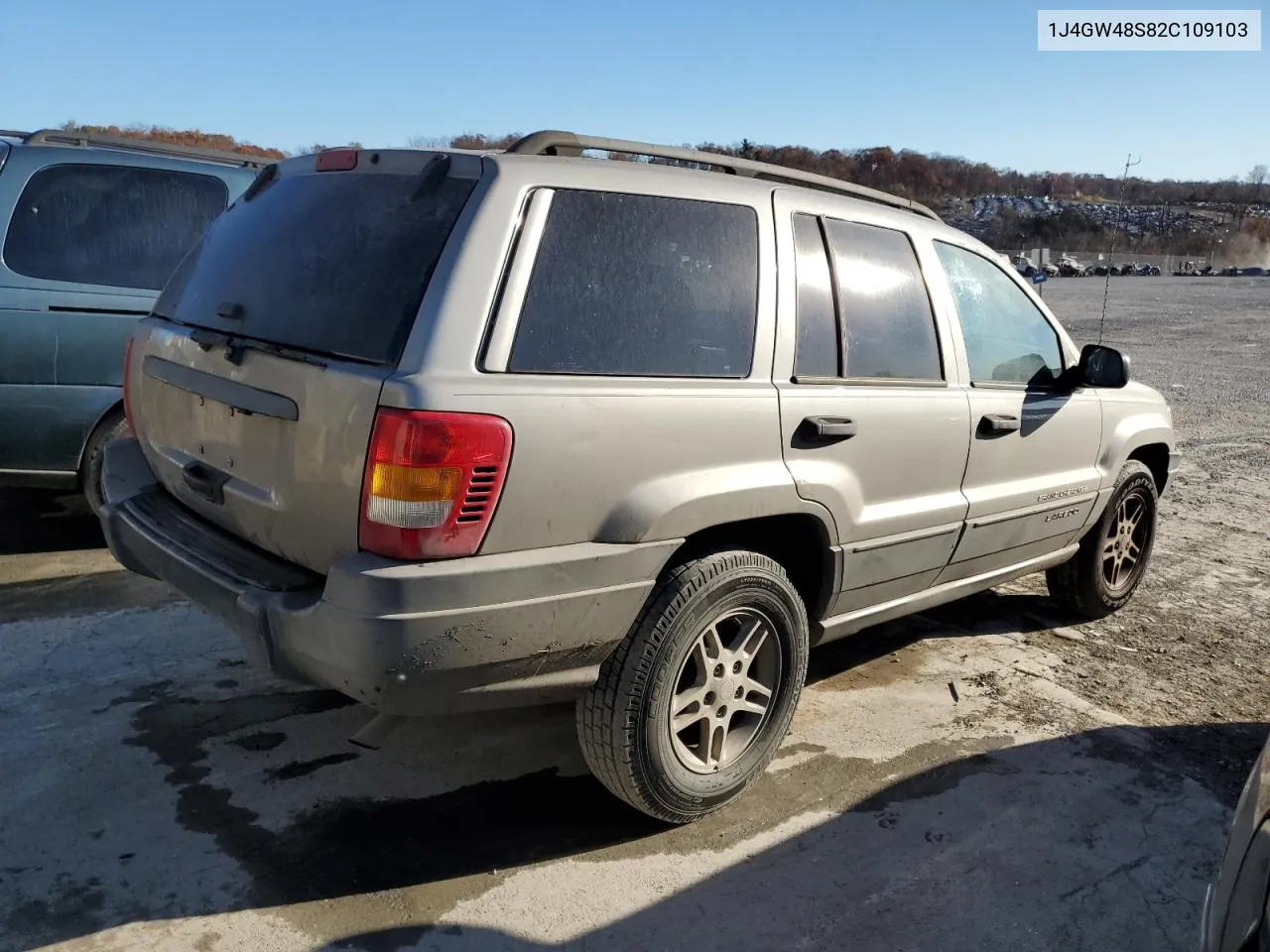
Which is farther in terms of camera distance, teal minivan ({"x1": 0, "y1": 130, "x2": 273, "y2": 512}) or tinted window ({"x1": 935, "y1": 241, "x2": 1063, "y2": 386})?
teal minivan ({"x1": 0, "y1": 130, "x2": 273, "y2": 512})

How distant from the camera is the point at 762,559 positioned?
3055mm

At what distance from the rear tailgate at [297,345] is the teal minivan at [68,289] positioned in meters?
1.85

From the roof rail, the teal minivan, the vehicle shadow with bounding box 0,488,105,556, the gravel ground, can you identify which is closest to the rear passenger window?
the gravel ground

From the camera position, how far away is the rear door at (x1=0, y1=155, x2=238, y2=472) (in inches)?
186

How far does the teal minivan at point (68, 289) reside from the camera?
473 cm

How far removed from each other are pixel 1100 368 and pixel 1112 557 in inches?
46.1

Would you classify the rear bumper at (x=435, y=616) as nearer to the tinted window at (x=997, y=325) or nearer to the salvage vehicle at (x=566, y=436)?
the salvage vehicle at (x=566, y=436)

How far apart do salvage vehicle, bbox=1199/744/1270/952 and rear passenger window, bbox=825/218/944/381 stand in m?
1.78

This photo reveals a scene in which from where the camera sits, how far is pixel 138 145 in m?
5.52

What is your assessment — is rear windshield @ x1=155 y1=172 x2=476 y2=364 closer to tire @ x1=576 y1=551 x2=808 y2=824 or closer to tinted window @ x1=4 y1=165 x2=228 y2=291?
tire @ x1=576 y1=551 x2=808 y2=824

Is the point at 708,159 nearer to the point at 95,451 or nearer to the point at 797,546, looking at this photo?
the point at 797,546

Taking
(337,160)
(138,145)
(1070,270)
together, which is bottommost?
(337,160)

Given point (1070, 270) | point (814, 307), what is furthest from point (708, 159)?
point (1070, 270)

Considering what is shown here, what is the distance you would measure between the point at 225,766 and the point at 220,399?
1.21 metres
